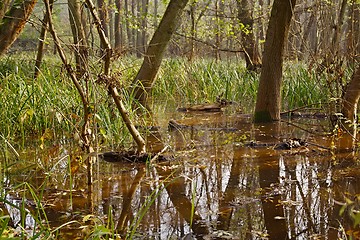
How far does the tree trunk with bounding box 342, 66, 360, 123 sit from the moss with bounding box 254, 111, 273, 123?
108cm

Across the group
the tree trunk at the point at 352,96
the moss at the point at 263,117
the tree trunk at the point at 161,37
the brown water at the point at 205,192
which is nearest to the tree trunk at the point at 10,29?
the brown water at the point at 205,192

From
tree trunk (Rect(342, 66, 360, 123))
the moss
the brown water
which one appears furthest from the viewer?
the moss

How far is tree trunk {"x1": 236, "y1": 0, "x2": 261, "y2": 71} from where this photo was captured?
11.1 m

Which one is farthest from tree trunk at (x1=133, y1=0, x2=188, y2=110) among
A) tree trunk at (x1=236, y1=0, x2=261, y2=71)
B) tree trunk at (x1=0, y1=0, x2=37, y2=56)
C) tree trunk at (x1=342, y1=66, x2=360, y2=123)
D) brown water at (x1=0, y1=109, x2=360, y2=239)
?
tree trunk at (x1=236, y1=0, x2=261, y2=71)

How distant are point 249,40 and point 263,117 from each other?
6230mm

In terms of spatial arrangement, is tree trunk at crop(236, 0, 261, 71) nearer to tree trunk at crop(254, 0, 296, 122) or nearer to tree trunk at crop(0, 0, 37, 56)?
tree trunk at crop(254, 0, 296, 122)

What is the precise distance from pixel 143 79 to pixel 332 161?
13.3ft

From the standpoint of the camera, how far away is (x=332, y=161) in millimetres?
4070

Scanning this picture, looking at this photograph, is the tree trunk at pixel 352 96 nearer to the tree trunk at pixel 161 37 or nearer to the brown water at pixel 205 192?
the brown water at pixel 205 192

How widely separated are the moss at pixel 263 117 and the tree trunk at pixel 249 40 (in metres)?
4.89

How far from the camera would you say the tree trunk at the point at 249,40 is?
11.1 meters

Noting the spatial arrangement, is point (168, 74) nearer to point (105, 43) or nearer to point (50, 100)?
point (50, 100)

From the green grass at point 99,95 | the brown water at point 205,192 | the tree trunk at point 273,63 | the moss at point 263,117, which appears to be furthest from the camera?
the moss at point 263,117

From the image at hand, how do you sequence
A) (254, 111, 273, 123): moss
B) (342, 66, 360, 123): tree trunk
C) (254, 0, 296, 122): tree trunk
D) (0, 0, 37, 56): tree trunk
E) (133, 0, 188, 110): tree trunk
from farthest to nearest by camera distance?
(133, 0, 188, 110): tree trunk < (254, 111, 273, 123): moss < (254, 0, 296, 122): tree trunk < (342, 66, 360, 123): tree trunk < (0, 0, 37, 56): tree trunk
